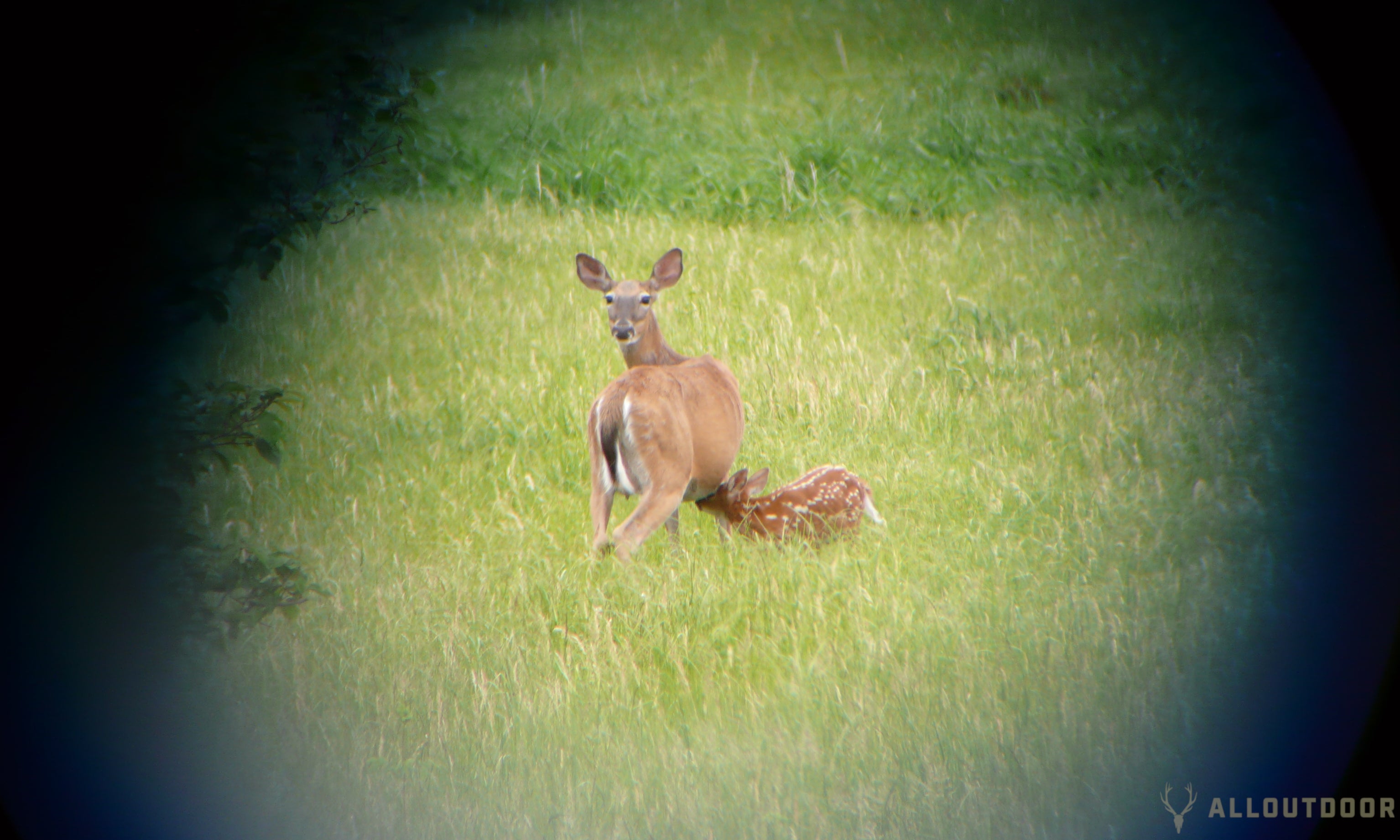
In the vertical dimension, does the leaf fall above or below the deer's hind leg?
above

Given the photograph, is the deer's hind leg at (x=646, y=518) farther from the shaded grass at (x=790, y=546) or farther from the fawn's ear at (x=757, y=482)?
the fawn's ear at (x=757, y=482)

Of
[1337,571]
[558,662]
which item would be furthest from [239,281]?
[1337,571]

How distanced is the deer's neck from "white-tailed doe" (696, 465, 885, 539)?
857 mm

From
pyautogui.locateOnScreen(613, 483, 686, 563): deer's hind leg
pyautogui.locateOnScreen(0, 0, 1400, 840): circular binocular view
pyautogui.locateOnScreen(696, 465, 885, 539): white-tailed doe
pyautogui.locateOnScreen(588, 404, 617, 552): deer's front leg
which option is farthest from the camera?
pyautogui.locateOnScreen(696, 465, 885, 539): white-tailed doe

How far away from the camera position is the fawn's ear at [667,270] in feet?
20.0

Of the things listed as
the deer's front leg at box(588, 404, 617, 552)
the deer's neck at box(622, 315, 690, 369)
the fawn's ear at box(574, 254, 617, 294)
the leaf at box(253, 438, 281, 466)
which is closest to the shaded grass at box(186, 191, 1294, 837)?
the deer's front leg at box(588, 404, 617, 552)

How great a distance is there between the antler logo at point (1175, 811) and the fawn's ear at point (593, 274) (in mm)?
3442

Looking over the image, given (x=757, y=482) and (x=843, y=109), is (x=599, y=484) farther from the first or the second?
(x=843, y=109)

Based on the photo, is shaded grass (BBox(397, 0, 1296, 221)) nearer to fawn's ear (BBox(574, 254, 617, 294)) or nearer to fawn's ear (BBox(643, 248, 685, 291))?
fawn's ear (BBox(574, 254, 617, 294))

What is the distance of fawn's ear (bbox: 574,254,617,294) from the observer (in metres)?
6.01

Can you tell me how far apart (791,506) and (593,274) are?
1673 mm

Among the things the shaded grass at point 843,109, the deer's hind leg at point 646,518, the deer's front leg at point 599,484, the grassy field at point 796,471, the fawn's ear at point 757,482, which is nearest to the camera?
the grassy field at point 796,471

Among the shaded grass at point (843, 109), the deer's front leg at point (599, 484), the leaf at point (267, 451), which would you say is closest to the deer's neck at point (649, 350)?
the deer's front leg at point (599, 484)

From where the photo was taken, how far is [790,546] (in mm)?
5324
